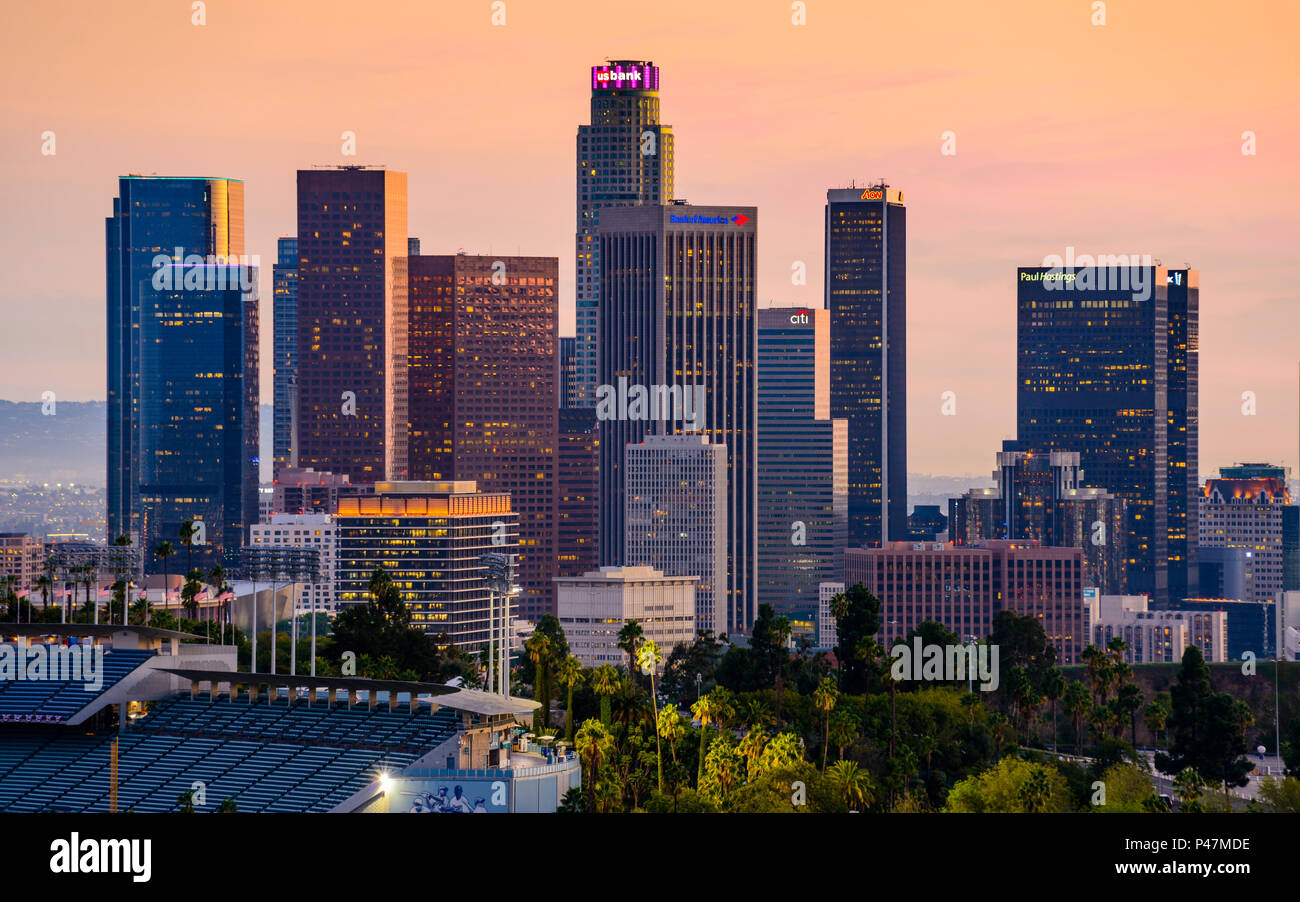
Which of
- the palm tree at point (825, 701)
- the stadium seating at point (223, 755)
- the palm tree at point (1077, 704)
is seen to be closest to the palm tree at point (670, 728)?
the palm tree at point (825, 701)

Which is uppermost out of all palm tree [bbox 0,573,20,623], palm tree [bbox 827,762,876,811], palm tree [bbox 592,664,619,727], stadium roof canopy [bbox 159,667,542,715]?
palm tree [bbox 0,573,20,623]

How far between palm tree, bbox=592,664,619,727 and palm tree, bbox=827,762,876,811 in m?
14.8

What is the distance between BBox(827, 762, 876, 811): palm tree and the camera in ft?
299

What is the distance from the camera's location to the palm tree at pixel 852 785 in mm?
91062

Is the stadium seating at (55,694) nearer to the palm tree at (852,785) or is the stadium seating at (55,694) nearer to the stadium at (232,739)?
the stadium at (232,739)

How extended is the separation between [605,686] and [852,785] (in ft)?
65.1

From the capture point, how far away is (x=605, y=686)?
106000 millimetres

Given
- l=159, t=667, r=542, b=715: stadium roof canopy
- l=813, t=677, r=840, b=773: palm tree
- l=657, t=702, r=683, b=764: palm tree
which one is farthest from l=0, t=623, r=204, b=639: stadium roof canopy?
l=813, t=677, r=840, b=773: palm tree

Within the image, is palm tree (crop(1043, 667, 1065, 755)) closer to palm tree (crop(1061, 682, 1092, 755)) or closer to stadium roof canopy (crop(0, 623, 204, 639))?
palm tree (crop(1061, 682, 1092, 755))
